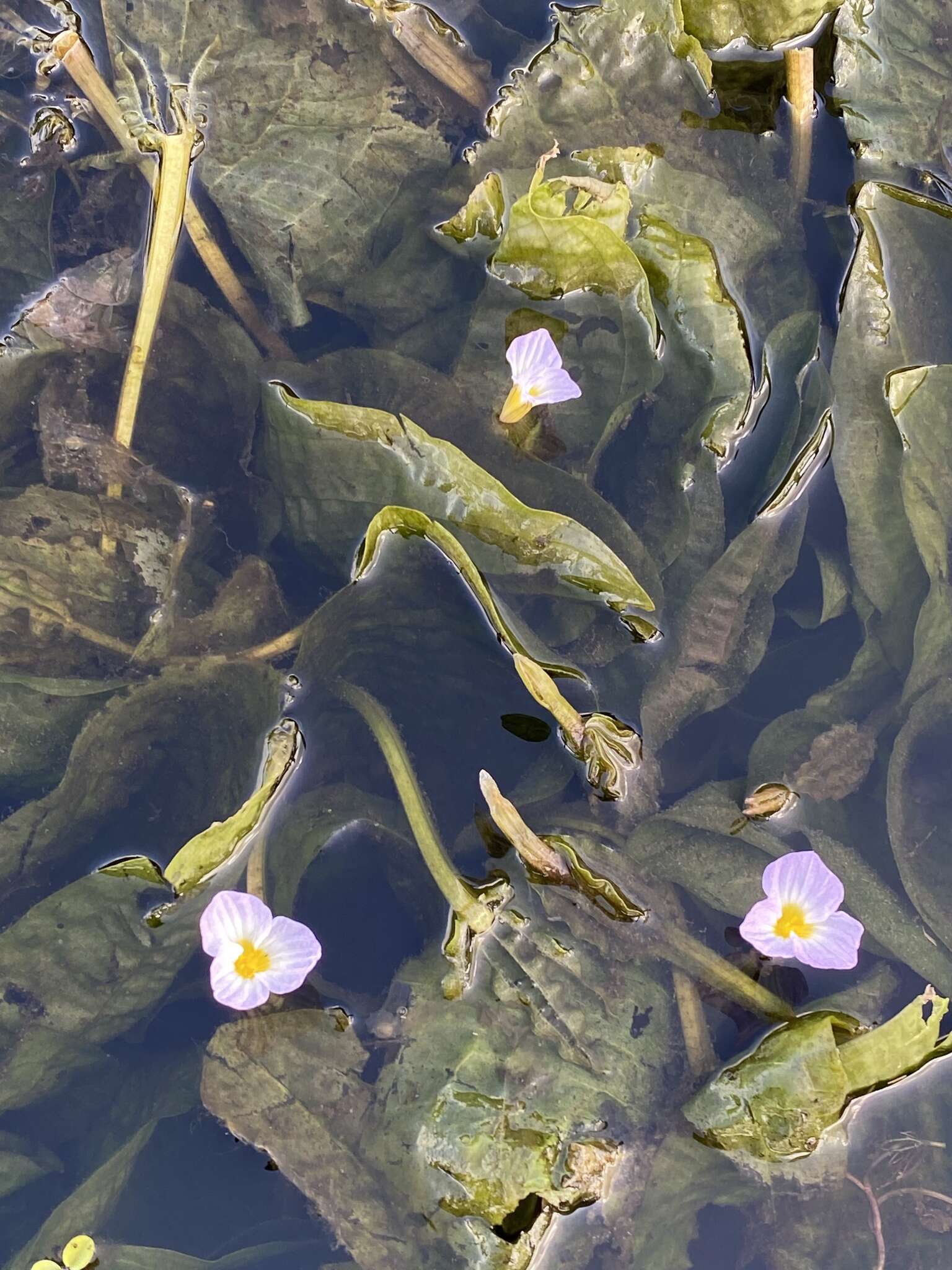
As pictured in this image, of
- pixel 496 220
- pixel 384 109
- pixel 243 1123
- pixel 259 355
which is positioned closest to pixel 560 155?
pixel 496 220

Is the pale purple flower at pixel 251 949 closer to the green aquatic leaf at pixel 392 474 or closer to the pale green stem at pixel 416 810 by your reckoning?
the pale green stem at pixel 416 810

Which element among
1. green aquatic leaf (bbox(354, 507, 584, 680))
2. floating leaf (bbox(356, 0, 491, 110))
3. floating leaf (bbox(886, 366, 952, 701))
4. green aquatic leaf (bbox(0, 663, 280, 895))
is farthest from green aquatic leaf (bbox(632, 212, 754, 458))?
green aquatic leaf (bbox(0, 663, 280, 895))

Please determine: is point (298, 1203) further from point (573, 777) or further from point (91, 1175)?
point (573, 777)

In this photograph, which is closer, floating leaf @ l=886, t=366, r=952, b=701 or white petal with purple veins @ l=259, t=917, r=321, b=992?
white petal with purple veins @ l=259, t=917, r=321, b=992

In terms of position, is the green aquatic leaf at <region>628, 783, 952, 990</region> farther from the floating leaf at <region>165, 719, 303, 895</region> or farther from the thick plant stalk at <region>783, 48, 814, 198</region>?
the thick plant stalk at <region>783, 48, 814, 198</region>

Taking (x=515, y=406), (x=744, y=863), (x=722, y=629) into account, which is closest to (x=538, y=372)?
(x=515, y=406)

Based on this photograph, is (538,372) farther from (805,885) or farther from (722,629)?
(805,885)
